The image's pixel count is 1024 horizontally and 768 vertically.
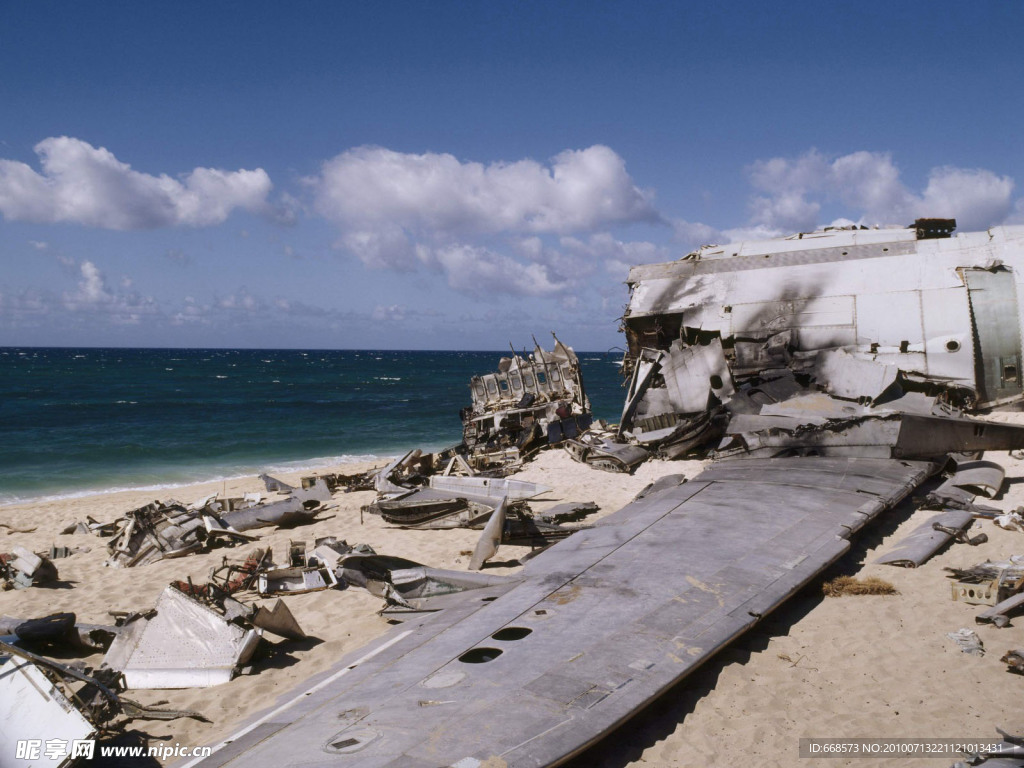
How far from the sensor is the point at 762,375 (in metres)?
18.1

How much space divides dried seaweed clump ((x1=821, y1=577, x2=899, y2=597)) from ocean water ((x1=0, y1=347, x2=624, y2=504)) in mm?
24179

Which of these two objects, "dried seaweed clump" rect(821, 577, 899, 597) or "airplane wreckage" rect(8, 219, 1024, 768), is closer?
"airplane wreckage" rect(8, 219, 1024, 768)

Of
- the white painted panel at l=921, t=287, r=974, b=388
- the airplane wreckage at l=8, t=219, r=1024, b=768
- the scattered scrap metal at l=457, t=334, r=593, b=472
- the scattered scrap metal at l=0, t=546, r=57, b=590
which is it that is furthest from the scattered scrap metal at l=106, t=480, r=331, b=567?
the white painted panel at l=921, t=287, r=974, b=388

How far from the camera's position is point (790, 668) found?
6.12 meters

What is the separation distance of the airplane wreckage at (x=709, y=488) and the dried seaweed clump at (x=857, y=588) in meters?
0.41

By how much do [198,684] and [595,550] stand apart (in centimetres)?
475

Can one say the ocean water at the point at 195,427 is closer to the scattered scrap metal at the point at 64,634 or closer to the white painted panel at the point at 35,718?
the scattered scrap metal at the point at 64,634

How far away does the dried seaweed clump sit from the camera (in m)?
7.79

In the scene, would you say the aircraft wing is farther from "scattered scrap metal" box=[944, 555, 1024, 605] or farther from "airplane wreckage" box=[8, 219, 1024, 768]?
"scattered scrap metal" box=[944, 555, 1024, 605]

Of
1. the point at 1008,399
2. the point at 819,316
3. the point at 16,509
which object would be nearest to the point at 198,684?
the point at 16,509

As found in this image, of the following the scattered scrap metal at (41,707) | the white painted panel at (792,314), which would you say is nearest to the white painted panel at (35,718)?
the scattered scrap metal at (41,707)

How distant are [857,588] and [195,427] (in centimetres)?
4100

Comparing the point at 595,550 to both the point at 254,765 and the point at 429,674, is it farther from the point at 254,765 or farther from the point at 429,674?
the point at 254,765

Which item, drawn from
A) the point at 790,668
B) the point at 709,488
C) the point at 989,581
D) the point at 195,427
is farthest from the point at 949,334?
the point at 195,427
